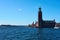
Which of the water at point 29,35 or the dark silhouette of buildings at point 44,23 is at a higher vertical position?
the dark silhouette of buildings at point 44,23

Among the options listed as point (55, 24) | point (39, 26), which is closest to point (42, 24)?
point (39, 26)

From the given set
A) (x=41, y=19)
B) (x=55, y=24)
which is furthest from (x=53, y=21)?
(x=41, y=19)

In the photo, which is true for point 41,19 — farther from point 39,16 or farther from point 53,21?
point 53,21

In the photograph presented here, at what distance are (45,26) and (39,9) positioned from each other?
15.4 meters

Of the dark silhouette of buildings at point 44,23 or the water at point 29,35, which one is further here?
the dark silhouette of buildings at point 44,23

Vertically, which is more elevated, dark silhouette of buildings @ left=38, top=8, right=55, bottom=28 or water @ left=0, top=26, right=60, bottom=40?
dark silhouette of buildings @ left=38, top=8, right=55, bottom=28

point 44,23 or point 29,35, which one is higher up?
point 44,23

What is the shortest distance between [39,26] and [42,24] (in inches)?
123

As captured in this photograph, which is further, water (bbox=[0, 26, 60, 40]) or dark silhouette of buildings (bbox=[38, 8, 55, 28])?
dark silhouette of buildings (bbox=[38, 8, 55, 28])

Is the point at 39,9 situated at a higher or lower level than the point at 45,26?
higher

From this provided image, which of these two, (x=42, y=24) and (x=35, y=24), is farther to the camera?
(x=35, y=24)

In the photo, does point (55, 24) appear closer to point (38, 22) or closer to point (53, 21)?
point (53, 21)

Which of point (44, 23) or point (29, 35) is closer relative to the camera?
point (29, 35)

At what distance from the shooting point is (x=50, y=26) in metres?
173
